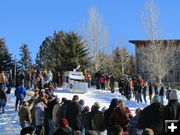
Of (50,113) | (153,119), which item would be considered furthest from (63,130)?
(50,113)

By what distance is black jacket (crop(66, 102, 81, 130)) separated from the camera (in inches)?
360

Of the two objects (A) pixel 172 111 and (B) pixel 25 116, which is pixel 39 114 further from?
(A) pixel 172 111

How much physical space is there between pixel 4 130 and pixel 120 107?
6647 millimetres

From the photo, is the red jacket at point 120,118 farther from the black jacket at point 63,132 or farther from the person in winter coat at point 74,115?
the black jacket at point 63,132

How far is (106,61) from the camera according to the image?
172 ft

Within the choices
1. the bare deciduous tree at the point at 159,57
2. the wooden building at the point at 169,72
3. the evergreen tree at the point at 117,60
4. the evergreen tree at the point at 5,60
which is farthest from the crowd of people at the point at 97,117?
the evergreen tree at the point at 5,60

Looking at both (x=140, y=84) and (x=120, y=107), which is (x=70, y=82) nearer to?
(x=140, y=84)

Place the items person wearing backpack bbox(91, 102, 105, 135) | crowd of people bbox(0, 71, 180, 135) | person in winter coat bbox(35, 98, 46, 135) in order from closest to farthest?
1. crowd of people bbox(0, 71, 180, 135)
2. person wearing backpack bbox(91, 102, 105, 135)
3. person in winter coat bbox(35, 98, 46, 135)

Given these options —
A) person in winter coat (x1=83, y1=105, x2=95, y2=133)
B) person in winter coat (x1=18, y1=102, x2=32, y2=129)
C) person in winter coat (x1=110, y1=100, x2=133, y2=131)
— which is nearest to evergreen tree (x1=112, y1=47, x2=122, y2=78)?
person in winter coat (x1=18, y1=102, x2=32, y2=129)

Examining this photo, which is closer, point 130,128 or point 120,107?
point 130,128

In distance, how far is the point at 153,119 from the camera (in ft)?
22.9

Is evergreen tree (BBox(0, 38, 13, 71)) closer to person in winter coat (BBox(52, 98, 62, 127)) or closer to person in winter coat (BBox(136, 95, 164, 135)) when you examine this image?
person in winter coat (BBox(52, 98, 62, 127))

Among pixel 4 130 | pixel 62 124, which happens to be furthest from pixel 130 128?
pixel 4 130

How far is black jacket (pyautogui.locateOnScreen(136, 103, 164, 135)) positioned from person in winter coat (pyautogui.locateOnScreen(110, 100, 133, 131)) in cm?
93
